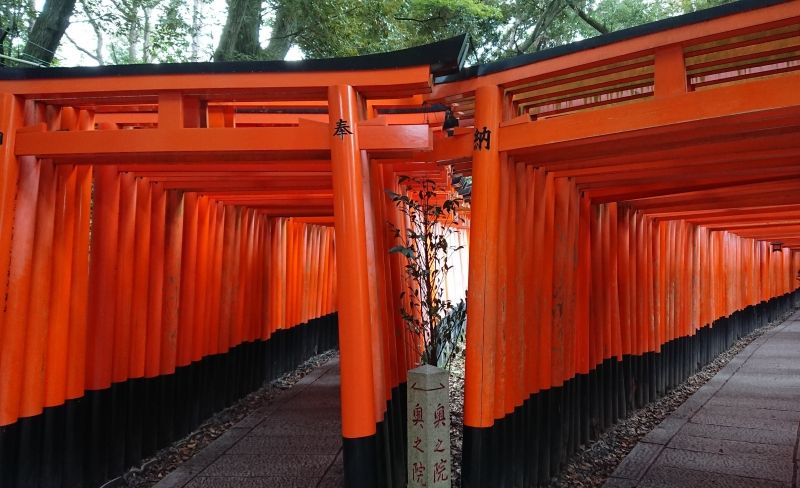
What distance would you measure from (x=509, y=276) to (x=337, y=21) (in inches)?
309

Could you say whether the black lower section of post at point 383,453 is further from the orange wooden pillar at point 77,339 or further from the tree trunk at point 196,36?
the tree trunk at point 196,36

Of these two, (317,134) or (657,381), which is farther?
(657,381)

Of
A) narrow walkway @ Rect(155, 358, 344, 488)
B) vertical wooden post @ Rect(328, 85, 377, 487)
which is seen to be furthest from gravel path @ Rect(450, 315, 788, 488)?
vertical wooden post @ Rect(328, 85, 377, 487)

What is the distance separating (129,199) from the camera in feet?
18.5

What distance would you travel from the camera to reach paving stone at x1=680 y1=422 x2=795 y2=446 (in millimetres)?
6727

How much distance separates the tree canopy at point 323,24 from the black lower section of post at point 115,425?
4.90 metres

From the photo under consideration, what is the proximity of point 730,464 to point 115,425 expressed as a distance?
224 inches

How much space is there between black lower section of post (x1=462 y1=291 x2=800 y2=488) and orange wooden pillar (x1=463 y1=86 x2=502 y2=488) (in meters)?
0.01

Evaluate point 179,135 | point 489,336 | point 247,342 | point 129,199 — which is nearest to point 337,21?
point 247,342

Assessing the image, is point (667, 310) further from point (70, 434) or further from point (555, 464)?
point (70, 434)

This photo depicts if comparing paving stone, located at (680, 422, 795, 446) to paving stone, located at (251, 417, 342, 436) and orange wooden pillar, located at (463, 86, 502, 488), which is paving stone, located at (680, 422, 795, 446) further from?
paving stone, located at (251, 417, 342, 436)

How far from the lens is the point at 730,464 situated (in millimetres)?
5922

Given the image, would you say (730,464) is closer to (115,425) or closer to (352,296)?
(352,296)

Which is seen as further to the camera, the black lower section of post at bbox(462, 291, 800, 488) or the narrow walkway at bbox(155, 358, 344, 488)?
the narrow walkway at bbox(155, 358, 344, 488)
